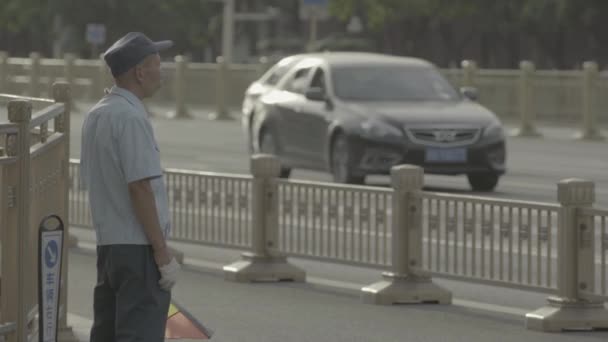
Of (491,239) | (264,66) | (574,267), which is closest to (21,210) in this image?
(574,267)

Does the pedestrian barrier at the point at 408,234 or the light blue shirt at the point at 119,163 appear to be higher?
the light blue shirt at the point at 119,163

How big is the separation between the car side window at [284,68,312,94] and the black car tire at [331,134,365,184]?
151 cm

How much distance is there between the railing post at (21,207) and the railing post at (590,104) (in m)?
26.4

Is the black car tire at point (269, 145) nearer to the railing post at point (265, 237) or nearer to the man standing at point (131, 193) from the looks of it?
the railing post at point (265, 237)

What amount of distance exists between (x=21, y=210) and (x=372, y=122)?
45.5 feet

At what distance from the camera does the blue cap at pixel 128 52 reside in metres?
7.13

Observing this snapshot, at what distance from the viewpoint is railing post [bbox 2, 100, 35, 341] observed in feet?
28.7

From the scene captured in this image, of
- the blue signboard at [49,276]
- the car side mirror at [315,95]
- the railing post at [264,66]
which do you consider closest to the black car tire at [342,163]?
the car side mirror at [315,95]

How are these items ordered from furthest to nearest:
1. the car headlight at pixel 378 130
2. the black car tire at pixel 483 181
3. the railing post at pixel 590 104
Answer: the railing post at pixel 590 104 < the black car tire at pixel 483 181 < the car headlight at pixel 378 130

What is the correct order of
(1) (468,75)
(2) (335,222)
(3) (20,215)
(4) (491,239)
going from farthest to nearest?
(1) (468,75)
(2) (335,222)
(4) (491,239)
(3) (20,215)

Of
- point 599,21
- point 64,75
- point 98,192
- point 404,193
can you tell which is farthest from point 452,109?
point 599,21

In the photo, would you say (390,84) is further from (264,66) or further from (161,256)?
(264,66)

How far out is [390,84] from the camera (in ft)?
78.0

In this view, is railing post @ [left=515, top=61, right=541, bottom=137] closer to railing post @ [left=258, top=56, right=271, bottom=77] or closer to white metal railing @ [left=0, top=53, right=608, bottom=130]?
white metal railing @ [left=0, top=53, right=608, bottom=130]
